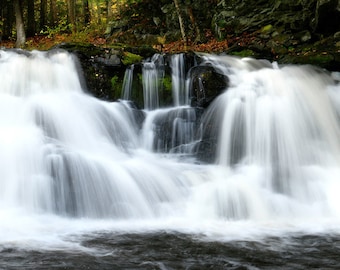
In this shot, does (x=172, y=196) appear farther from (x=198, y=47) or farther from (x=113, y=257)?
(x=198, y=47)

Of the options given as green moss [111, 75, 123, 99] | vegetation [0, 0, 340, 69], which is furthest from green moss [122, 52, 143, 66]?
green moss [111, 75, 123, 99]

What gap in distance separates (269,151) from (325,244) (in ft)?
10.1

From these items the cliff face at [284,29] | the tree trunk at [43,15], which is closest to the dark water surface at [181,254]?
the cliff face at [284,29]

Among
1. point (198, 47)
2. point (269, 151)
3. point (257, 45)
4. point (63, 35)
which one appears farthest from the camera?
point (63, 35)

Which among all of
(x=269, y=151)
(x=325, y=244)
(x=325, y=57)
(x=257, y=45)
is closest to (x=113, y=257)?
(x=325, y=244)

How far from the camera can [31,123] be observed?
24.2 feet

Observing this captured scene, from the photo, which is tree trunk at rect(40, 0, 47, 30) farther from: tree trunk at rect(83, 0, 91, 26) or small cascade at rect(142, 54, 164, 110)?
small cascade at rect(142, 54, 164, 110)

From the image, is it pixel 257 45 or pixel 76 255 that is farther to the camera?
pixel 257 45

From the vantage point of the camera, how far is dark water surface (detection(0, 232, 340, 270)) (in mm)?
3596

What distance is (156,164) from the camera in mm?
6879

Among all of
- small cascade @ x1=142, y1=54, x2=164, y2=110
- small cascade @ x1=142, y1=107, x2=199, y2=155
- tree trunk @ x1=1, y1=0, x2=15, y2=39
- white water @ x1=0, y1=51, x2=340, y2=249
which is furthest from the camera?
tree trunk @ x1=1, y1=0, x2=15, y2=39

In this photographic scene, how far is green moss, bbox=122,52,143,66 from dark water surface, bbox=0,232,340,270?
5.66 m

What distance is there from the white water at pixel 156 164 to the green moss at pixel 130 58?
1.23m

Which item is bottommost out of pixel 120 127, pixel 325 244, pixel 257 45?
pixel 325 244
